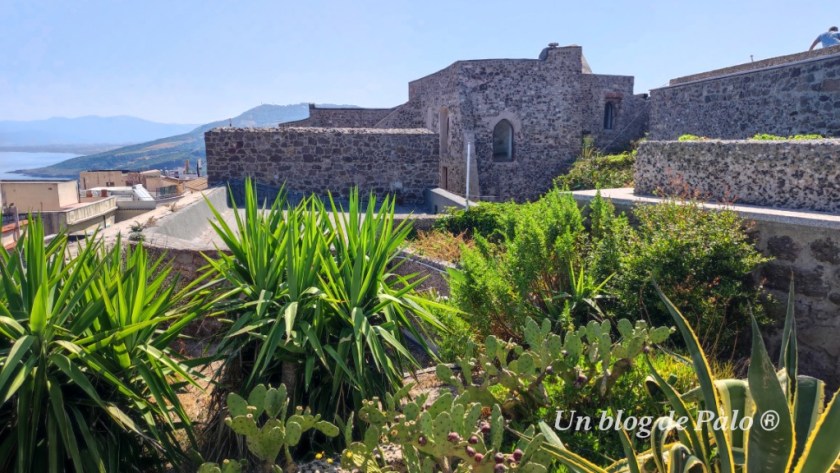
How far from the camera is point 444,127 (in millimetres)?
20547

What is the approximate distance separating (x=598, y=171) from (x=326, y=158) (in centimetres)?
917

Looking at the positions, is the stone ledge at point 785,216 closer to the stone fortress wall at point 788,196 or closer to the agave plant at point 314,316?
the stone fortress wall at point 788,196

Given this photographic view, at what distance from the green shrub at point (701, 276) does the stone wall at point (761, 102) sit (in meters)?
4.95

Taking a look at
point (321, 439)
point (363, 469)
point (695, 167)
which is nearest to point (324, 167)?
point (695, 167)

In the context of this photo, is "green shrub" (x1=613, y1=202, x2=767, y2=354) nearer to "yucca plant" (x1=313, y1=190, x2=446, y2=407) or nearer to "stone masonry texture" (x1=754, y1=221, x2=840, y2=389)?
"stone masonry texture" (x1=754, y1=221, x2=840, y2=389)

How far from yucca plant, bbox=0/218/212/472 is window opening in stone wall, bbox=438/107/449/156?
696 inches

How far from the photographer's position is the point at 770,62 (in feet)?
51.3

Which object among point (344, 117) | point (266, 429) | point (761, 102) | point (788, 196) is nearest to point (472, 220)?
point (788, 196)

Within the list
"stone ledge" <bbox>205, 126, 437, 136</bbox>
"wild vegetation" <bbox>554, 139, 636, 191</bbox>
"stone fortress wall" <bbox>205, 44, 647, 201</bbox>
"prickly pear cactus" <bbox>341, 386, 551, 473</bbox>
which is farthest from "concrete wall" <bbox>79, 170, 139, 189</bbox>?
"prickly pear cactus" <bbox>341, 386, 551, 473</bbox>

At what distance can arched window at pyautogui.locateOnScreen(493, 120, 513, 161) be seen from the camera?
19.8m

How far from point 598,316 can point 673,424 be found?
228cm

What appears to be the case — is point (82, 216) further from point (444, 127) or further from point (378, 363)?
point (378, 363)

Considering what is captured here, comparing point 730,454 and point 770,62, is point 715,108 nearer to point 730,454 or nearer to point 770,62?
point 770,62

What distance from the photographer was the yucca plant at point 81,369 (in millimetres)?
2559
